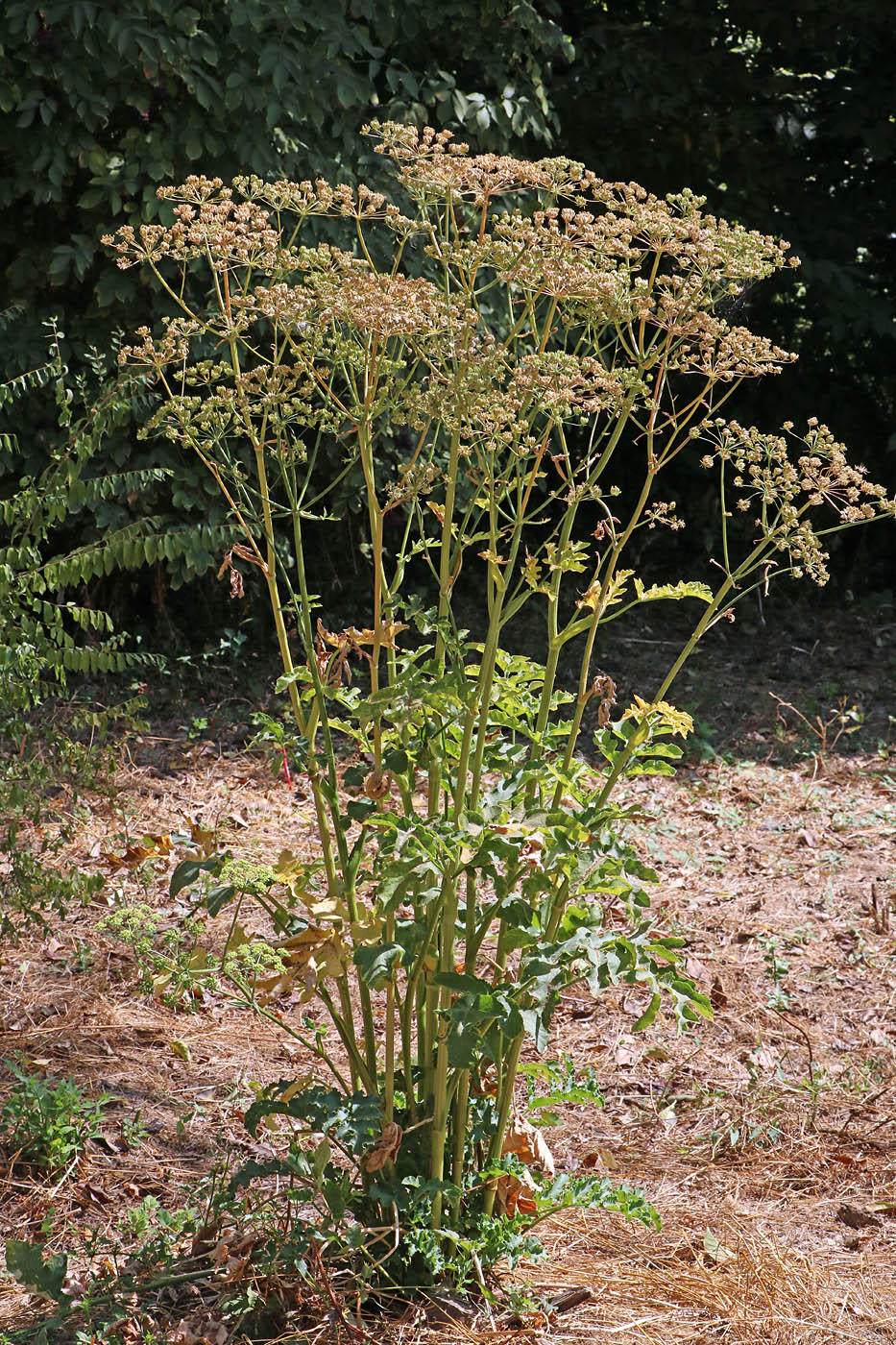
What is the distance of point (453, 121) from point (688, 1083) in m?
4.02

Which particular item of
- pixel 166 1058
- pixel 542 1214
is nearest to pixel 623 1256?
pixel 542 1214

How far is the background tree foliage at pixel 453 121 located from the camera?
4.52 metres

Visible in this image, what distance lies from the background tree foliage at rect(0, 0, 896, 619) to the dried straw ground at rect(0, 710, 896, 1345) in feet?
3.96

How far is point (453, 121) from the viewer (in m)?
5.29

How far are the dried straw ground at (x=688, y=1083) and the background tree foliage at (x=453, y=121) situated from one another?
121 centimetres

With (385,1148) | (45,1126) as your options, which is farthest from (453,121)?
(385,1148)

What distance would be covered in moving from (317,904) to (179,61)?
367cm

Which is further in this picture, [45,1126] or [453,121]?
[453,121]

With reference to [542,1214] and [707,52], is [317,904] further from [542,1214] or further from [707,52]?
[707,52]

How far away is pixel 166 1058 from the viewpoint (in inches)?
118

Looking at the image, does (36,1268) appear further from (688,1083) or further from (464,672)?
(688,1083)

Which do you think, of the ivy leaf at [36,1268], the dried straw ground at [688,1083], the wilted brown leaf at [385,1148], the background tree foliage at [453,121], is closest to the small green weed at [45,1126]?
the dried straw ground at [688,1083]

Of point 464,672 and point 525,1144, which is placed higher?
point 464,672

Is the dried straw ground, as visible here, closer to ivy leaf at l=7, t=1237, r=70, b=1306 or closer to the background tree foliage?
ivy leaf at l=7, t=1237, r=70, b=1306
